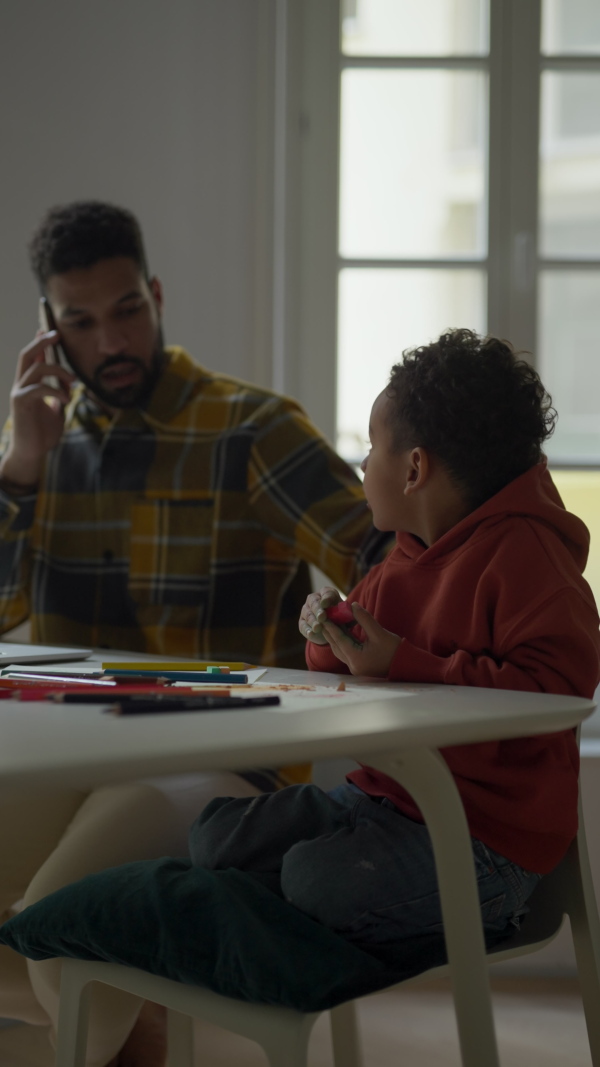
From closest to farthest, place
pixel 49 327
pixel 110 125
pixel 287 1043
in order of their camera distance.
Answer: pixel 287 1043
pixel 49 327
pixel 110 125

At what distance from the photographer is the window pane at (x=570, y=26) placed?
2.08 m

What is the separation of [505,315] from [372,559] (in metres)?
0.81

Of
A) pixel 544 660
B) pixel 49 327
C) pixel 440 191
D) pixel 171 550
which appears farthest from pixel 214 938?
pixel 440 191

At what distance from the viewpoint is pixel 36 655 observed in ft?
3.56

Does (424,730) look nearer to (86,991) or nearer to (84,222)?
(86,991)

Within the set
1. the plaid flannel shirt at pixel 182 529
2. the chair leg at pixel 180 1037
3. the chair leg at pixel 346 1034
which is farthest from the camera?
the plaid flannel shirt at pixel 182 529

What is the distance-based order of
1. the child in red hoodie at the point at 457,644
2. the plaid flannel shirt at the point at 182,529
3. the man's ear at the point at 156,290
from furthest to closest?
the man's ear at the point at 156,290
the plaid flannel shirt at the point at 182,529
the child in red hoodie at the point at 457,644

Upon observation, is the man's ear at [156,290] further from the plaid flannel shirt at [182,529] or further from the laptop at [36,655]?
the laptop at [36,655]

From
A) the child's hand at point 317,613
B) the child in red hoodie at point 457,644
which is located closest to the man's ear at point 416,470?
the child in red hoodie at point 457,644

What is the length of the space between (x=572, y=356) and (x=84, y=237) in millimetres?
1027

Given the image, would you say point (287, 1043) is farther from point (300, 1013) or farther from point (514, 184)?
point (514, 184)

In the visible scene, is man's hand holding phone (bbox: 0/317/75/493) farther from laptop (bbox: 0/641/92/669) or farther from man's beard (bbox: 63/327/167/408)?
laptop (bbox: 0/641/92/669)

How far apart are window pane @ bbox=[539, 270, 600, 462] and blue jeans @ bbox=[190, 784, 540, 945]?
4.50ft

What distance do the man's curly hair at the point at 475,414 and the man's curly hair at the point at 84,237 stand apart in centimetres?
88
